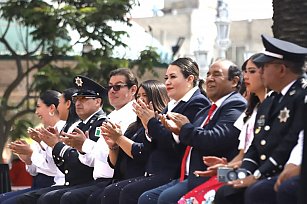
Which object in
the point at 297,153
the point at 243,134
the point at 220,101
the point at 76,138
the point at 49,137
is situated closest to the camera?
the point at 297,153

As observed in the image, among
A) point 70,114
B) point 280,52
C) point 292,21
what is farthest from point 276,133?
point 70,114

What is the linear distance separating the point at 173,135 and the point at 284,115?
6.18ft

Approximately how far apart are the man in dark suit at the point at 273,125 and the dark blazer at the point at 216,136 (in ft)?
2.48

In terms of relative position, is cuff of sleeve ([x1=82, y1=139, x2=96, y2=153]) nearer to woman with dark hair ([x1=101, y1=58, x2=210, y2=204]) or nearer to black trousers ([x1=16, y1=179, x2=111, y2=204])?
black trousers ([x1=16, y1=179, x2=111, y2=204])

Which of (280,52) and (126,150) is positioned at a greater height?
(280,52)

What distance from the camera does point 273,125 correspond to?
6691 mm

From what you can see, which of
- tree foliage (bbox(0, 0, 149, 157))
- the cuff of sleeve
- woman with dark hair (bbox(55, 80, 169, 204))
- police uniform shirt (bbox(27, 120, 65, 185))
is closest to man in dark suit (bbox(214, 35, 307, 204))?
woman with dark hair (bbox(55, 80, 169, 204))

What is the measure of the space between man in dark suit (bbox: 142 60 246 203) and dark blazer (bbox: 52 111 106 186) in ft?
5.26

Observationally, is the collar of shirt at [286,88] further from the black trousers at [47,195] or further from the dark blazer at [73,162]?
the dark blazer at [73,162]

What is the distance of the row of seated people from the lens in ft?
22.2

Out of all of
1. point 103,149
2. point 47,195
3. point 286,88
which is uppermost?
point 286,88

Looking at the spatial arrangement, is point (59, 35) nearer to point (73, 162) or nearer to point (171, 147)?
point (73, 162)

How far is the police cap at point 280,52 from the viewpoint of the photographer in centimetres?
679

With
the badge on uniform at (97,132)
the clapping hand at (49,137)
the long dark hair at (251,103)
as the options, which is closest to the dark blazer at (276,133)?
the long dark hair at (251,103)
